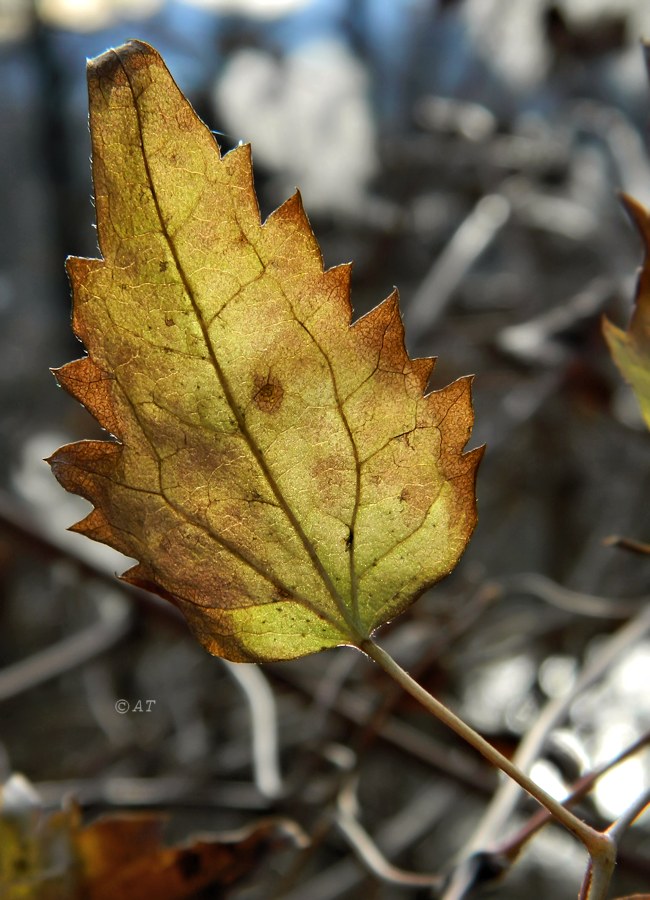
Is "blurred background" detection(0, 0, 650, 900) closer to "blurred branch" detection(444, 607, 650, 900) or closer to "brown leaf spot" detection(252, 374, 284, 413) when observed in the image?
"blurred branch" detection(444, 607, 650, 900)

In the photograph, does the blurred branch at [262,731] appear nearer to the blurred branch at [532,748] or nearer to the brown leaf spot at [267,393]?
the blurred branch at [532,748]

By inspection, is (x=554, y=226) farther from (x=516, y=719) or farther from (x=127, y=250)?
(x=127, y=250)

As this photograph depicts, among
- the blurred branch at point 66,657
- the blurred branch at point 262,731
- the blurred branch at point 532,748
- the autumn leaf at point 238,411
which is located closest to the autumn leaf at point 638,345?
the autumn leaf at point 238,411

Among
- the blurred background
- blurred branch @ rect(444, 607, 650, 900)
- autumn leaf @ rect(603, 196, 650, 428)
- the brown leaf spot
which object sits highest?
the brown leaf spot

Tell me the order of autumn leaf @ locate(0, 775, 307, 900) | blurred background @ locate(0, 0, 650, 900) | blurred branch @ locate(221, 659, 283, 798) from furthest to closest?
blurred background @ locate(0, 0, 650, 900), blurred branch @ locate(221, 659, 283, 798), autumn leaf @ locate(0, 775, 307, 900)

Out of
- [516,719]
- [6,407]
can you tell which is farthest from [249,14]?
[516,719]

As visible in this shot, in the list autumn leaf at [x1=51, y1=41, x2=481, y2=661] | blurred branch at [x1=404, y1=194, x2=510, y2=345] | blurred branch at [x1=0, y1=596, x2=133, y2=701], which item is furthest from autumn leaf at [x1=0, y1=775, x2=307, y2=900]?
blurred branch at [x1=404, y1=194, x2=510, y2=345]

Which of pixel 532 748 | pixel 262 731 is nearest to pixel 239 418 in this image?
pixel 532 748

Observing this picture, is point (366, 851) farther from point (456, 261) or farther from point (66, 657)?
point (456, 261)
